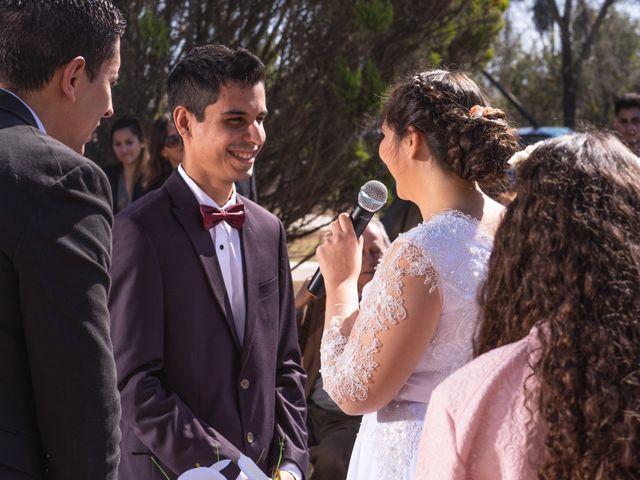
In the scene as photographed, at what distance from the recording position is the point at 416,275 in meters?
2.69

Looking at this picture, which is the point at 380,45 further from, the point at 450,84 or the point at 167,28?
the point at 450,84

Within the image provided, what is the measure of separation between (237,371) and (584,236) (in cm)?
157

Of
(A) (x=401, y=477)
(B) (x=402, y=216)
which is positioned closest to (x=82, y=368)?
(A) (x=401, y=477)

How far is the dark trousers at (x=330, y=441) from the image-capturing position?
5270 millimetres

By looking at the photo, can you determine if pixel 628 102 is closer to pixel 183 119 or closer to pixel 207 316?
pixel 183 119

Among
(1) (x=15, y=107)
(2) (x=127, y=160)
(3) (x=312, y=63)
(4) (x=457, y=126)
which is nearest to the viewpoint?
(1) (x=15, y=107)

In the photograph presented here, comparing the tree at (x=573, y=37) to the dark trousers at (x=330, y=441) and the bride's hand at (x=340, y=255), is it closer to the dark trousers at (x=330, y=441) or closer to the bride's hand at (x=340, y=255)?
the dark trousers at (x=330, y=441)

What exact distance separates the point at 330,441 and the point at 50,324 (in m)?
3.50

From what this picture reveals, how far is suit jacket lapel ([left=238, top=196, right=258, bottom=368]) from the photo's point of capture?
10.1 feet

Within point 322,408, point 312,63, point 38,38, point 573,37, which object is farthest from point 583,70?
point 38,38

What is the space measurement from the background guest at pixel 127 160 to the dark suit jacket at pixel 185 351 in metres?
3.46

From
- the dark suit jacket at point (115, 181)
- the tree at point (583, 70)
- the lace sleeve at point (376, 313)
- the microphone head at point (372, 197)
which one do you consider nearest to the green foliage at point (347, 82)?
the dark suit jacket at point (115, 181)

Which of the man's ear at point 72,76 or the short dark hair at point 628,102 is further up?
the short dark hair at point 628,102

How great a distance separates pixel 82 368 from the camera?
2025 mm
